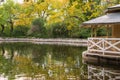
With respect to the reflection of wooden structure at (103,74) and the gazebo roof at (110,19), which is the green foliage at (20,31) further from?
the reflection of wooden structure at (103,74)

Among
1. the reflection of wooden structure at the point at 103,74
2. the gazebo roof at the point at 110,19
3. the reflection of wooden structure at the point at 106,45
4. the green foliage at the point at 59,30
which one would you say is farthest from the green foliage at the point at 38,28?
the reflection of wooden structure at the point at 103,74

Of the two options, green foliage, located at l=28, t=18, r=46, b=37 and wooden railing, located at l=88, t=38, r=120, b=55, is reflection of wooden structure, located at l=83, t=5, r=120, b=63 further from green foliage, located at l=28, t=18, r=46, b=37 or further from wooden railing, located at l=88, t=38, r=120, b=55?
green foliage, located at l=28, t=18, r=46, b=37

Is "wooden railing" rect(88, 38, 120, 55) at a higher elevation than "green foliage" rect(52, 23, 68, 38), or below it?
higher

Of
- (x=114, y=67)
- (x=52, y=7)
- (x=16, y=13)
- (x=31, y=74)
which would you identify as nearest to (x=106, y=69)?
(x=114, y=67)

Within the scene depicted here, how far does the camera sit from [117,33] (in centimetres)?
2267

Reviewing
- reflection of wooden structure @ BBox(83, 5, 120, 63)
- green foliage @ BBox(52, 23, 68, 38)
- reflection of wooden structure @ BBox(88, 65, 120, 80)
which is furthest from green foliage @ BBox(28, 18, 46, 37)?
reflection of wooden structure @ BBox(88, 65, 120, 80)

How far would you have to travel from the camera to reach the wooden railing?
1868cm

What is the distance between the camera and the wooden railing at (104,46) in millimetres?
18680

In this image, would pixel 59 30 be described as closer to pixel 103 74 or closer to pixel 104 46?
pixel 104 46

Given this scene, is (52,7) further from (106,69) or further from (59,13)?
(106,69)

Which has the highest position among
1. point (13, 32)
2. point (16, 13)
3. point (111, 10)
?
point (111, 10)

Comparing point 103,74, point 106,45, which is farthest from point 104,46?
point 103,74

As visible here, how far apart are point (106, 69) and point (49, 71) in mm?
3310

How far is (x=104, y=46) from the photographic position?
19469 mm
